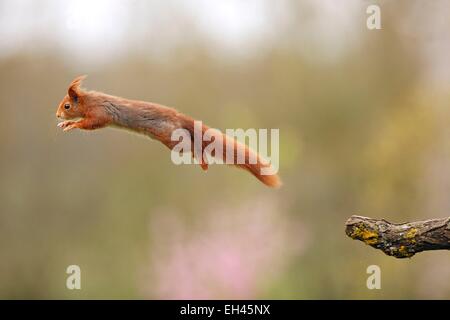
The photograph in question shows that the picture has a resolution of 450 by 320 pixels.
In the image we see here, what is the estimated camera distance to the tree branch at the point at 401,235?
1438 millimetres

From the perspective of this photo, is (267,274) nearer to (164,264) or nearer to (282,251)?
→ (282,251)

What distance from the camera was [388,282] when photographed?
19.0 ft

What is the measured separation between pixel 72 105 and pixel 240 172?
14.0 feet

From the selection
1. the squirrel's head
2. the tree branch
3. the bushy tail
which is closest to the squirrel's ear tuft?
Answer: the squirrel's head

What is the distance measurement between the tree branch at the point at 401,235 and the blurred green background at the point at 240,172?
403 centimetres

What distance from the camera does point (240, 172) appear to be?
559 centimetres

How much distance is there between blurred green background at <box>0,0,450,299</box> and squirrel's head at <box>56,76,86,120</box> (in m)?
4.17

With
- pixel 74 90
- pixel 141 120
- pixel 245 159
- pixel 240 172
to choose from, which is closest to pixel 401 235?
pixel 245 159

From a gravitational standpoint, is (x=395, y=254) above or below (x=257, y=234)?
below

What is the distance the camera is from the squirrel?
1.19 m

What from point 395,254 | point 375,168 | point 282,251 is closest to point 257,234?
point 282,251

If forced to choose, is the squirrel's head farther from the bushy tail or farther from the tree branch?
the tree branch

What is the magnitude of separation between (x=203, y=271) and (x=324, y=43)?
7.20ft
